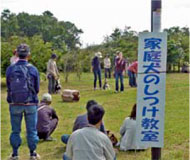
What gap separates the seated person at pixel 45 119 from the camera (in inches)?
266

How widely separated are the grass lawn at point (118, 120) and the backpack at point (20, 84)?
3.64ft

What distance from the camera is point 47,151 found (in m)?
6.31

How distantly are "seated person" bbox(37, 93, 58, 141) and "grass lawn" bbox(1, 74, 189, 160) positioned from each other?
0.65 feet

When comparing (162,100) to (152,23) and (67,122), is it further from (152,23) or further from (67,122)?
(67,122)

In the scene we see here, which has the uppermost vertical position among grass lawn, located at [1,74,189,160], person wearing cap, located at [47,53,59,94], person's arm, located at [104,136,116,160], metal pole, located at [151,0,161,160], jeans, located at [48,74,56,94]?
metal pole, located at [151,0,161,160]

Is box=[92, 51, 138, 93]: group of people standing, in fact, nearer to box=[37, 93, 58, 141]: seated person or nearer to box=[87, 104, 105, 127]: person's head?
box=[37, 93, 58, 141]: seated person

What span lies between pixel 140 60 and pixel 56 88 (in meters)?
9.73

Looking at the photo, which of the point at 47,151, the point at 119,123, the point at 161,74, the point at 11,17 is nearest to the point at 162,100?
the point at 161,74

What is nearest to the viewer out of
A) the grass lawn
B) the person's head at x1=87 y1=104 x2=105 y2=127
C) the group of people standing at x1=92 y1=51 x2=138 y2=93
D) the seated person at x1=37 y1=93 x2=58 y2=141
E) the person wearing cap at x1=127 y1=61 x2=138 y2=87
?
the person's head at x1=87 y1=104 x2=105 y2=127

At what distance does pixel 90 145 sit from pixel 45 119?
11.1ft

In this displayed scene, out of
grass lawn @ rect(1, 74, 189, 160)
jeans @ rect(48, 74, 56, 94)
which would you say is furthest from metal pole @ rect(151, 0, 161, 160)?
jeans @ rect(48, 74, 56, 94)

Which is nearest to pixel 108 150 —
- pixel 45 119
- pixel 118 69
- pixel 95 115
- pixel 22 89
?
pixel 95 115

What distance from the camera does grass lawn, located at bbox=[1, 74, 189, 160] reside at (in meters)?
6.05

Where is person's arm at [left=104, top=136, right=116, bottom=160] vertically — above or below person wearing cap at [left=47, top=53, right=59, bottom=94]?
below
